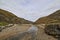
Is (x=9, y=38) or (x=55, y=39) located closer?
(x=9, y=38)

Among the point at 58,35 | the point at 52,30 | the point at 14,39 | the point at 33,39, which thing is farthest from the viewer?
the point at 52,30

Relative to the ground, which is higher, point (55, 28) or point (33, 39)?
point (55, 28)

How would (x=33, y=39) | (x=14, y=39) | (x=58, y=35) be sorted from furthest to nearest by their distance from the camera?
1. (x=58, y=35)
2. (x=33, y=39)
3. (x=14, y=39)

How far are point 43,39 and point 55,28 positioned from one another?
13.3 ft

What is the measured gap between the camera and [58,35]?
81.5 feet

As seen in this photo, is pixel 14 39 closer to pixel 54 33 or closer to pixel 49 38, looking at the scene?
pixel 49 38

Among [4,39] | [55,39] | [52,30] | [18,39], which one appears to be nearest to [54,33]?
[52,30]

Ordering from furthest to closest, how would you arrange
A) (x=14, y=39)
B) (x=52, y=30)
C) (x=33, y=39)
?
(x=52, y=30) → (x=33, y=39) → (x=14, y=39)

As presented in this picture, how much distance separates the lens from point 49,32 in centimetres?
2741

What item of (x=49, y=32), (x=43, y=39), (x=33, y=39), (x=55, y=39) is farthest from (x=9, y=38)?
(x=49, y=32)

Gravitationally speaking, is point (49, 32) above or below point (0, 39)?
above

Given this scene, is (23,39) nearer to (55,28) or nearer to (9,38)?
(9,38)

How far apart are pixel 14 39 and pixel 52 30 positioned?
321 inches

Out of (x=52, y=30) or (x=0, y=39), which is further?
(x=52, y=30)
